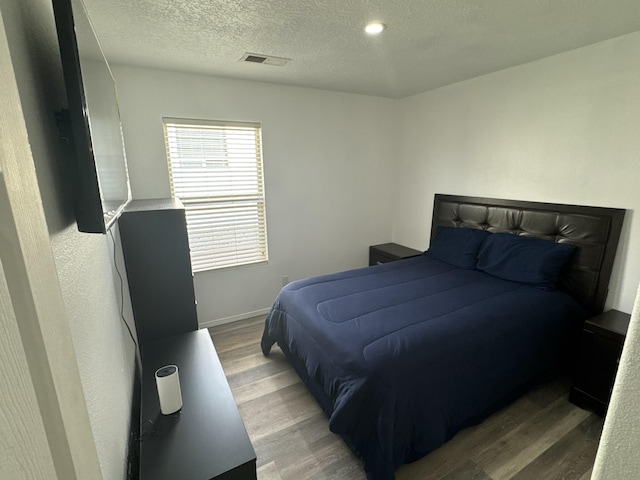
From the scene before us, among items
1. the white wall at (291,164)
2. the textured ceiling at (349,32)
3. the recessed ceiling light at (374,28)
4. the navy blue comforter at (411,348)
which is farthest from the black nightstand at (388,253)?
the recessed ceiling light at (374,28)

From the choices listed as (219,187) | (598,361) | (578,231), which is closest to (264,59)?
(219,187)

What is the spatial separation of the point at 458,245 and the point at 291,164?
6.26 ft

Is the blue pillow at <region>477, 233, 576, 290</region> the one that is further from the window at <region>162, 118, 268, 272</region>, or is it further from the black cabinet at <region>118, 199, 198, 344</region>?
the black cabinet at <region>118, 199, 198, 344</region>

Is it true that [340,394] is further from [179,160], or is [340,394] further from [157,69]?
[157,69]

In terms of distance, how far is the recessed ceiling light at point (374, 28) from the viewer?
70.2 inches

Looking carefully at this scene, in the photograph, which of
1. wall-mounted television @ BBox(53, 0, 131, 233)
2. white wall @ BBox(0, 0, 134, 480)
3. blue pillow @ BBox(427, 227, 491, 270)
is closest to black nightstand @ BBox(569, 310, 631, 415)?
blue pillow @ BBox(427, 227, 491, 270)

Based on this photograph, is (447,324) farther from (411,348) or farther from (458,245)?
(458,245)

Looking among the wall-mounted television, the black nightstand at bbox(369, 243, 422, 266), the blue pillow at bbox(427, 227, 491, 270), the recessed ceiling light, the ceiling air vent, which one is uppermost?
the ceiling air vent

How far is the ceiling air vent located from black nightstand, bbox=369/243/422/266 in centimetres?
228

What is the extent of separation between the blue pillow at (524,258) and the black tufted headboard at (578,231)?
3.6 inches

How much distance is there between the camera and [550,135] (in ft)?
7.93

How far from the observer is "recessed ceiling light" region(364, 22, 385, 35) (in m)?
1.78

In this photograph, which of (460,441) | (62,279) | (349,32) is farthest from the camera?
(349,32)

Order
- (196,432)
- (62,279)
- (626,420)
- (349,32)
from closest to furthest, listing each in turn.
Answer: (626,420), (62,279), (196,432), (349,32)
